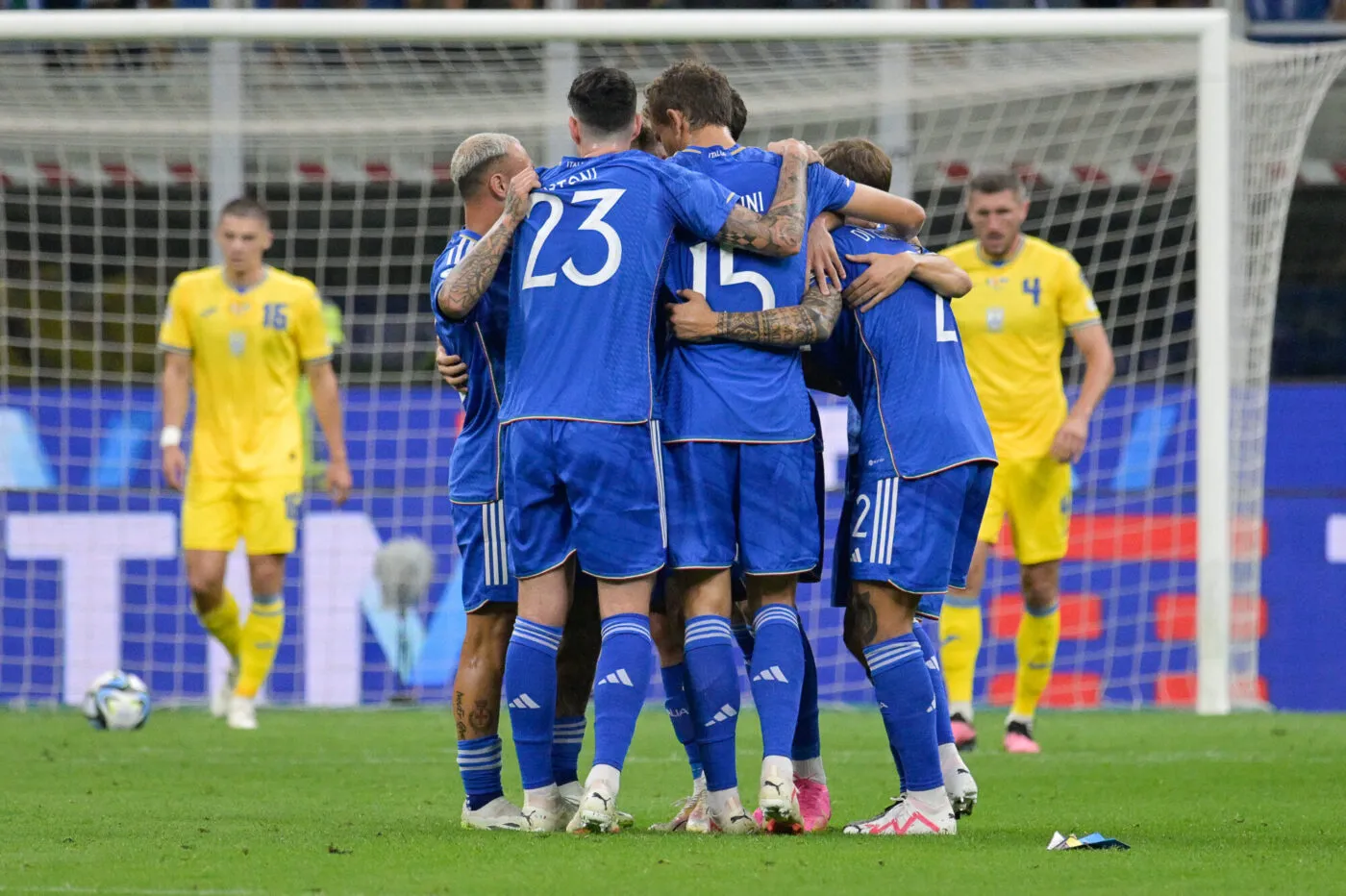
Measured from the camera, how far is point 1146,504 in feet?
37.1

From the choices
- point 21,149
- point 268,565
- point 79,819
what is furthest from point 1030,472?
point 21,149

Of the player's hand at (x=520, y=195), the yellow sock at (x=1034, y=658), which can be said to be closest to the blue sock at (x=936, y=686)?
the player's hand at (x=520, y=195)

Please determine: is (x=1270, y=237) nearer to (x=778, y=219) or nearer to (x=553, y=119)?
(x=553, y=119)

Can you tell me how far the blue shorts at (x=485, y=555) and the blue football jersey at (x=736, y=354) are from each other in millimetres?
585

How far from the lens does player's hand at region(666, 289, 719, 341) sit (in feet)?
16.6

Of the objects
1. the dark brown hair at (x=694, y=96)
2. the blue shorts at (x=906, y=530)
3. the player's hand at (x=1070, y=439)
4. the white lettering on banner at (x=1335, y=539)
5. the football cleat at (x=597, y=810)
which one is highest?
the dark brown hair at (x=694, y=96)

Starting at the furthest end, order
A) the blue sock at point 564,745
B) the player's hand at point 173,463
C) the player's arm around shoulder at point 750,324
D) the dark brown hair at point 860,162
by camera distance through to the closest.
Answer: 1. the player's hand at point 173,463
2. the dark brown hair at point 860,162
3. the blue sock at point 564,745
4. the player's arm around shoulder at point 750,324

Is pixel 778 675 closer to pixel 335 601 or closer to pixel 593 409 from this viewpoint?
pixel 593 409

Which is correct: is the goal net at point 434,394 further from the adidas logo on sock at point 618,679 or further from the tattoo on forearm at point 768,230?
the adidas logo on sock at point 618,679

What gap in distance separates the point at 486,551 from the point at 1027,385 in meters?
3.81

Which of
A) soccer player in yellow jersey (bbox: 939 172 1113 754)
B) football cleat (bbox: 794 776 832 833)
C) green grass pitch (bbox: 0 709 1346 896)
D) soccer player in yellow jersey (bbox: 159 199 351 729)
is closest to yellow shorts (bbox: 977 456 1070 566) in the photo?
soccer player in yellow jersey (bbox: 939 172 1113 754)

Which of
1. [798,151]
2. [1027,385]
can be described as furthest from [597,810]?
[1027,385]

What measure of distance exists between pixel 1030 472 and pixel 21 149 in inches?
260

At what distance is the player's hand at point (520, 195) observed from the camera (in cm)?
509
